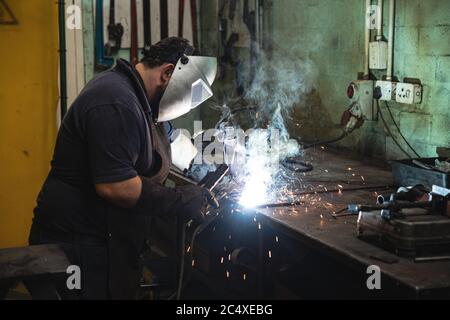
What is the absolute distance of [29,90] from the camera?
5.18m

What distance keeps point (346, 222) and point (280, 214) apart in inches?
12.6

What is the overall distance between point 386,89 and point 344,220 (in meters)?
1.48

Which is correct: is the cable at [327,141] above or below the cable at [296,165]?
above

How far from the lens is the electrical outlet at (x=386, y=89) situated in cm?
408

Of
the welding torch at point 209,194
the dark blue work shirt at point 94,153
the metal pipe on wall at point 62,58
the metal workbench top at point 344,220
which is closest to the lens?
the metal workbench top at point 344,220

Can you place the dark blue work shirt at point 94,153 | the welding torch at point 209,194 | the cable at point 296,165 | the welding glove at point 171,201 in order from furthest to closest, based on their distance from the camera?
1. the cable at point 296,165
2. the welding torch at point 209,194
3. the welding glove at point 171,201
4. the dark blue work shirt at point 94,153

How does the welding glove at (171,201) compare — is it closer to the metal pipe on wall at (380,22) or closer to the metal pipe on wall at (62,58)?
the metal pipe on wall at (380,22)

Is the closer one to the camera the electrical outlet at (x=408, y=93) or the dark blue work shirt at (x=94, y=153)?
the dark blue work shirt at (x=94, y=153)

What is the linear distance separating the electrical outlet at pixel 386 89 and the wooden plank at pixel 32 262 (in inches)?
90.1

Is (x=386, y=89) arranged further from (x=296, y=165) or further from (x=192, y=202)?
(x=192, y=202)

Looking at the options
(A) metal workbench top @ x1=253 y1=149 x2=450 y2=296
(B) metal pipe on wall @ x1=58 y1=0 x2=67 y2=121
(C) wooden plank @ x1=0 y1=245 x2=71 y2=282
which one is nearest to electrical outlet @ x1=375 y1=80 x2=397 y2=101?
(A) metal workbench top @ x1=253 y1=149 x2=450 y2=296

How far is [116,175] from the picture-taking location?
103 inches

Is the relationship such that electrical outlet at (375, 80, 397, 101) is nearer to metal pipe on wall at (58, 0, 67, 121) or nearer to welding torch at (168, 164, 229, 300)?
welding torch at (168, 164, 229, 300)

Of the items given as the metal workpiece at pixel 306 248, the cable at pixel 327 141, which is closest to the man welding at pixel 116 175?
the metal workpiece at pixel 306 248
